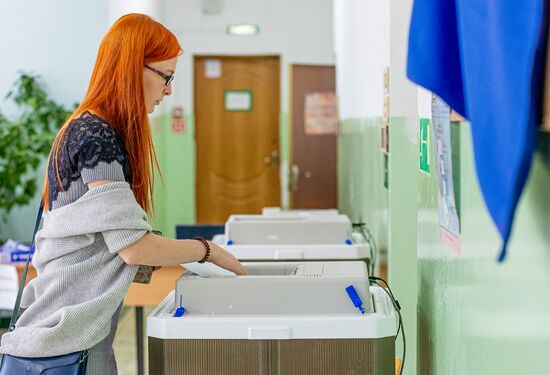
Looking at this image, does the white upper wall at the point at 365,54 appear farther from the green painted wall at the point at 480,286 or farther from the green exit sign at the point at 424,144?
the green painted wall at the point at 480,286

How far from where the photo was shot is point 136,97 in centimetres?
188

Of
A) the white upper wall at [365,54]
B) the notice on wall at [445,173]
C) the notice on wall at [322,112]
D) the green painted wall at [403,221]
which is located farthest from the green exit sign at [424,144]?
the notice on wall at [322,112]

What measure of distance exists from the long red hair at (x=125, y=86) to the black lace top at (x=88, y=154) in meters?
0.02

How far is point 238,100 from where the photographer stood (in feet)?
29.8

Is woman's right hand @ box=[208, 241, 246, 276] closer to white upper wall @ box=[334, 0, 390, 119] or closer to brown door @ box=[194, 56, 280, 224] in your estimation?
white upper wall @ box=[334, 0, 390, 119]

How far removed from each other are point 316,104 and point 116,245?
6288 millimetres

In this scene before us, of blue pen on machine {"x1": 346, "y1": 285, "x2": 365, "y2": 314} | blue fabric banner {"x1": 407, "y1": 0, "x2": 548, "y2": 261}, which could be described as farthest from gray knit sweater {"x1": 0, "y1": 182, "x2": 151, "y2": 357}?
blue fabric banner {"x1": 407, "y1": 0, "x2": 548, "y2": 261}

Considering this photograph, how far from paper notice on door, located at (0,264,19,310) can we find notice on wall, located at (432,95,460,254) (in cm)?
243

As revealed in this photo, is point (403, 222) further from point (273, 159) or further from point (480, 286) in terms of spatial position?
point (273, 159)

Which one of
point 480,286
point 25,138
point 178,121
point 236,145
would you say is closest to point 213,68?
point 178,121

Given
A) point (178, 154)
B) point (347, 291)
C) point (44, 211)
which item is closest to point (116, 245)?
point (44, 211)

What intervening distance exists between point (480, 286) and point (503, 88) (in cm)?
56

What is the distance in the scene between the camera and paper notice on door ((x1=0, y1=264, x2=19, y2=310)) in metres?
3.71

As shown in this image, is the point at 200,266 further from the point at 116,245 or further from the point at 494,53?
the point at 494,53
